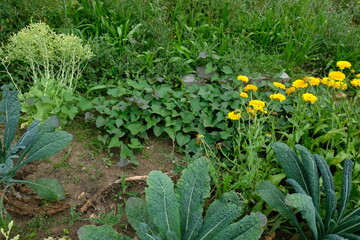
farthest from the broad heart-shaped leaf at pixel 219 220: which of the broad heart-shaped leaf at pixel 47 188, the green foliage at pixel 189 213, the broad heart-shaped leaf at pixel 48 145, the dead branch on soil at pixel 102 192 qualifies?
the broad heart-shaped leaf at pixel 48 145

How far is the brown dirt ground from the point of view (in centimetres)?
245

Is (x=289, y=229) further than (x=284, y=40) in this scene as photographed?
No

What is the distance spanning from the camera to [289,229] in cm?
261

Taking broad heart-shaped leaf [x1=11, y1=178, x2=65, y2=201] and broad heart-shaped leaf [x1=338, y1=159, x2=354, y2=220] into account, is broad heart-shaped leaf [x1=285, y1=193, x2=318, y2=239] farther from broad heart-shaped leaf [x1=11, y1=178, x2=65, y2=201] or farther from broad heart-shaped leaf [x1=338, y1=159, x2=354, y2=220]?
broad heart-shaped leaf [x1=11, y1=178, x2=65, y2=201]

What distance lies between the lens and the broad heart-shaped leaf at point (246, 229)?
6.59 ft

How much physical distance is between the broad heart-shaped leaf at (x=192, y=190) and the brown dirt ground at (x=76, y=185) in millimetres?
457

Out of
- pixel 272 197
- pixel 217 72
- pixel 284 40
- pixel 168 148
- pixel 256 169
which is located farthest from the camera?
pixel 284 40

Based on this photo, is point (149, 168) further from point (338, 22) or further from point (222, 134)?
point (338, 22)

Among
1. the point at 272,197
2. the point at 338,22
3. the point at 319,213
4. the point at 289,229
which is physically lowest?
the point at 289,229

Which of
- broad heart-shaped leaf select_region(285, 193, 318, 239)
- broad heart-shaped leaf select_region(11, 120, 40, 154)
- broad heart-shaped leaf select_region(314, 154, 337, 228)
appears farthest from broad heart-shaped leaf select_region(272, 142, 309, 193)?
broad heart-shaped leaf select_region(11, 120, 40, 154)

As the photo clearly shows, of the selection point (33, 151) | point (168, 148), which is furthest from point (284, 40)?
point (33, 151)

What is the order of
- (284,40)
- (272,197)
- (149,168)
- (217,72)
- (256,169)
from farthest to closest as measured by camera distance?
(284,40) < (217,72) < (149,168) < (256,169) < (272,197)

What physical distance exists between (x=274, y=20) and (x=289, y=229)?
308 cm

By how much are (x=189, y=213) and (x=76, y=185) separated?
1.00 m
